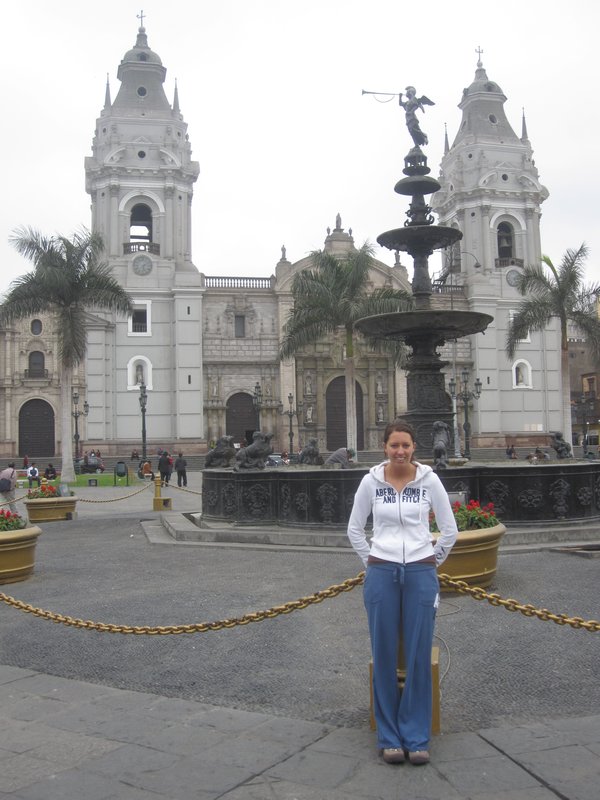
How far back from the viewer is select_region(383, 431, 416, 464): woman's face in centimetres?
403

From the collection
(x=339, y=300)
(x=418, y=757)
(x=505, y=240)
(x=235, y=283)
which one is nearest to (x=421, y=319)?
(x=418, y=757)

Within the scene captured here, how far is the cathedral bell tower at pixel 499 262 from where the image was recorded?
50562 millimetres

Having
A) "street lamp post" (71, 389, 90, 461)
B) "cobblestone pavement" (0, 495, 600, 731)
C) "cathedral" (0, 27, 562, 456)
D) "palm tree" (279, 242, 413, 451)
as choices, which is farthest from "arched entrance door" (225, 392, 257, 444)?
"cobblestone pavement" (0, 495, 600, 731)

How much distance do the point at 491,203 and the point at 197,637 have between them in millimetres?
49803

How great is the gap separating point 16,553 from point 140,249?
134 feet

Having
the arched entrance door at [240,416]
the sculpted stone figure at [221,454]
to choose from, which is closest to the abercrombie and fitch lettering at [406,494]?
the sculpted stone figure at [221,454]

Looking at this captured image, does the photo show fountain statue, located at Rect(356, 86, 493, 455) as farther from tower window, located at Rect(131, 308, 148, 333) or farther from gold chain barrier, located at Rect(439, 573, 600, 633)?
tower window, located at Rect(131, 308, 148, 333)

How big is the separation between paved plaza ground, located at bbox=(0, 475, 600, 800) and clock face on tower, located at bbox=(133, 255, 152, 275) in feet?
132

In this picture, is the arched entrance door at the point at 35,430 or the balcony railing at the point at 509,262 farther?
the balcony railing at the point at 509,262

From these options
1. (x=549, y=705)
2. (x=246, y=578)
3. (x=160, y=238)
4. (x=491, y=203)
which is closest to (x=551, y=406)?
(x=491, y=203)

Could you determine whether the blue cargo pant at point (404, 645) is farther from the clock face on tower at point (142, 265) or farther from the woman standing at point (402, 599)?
the clock face on tower at point (142, 265)

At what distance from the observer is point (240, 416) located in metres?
48.2

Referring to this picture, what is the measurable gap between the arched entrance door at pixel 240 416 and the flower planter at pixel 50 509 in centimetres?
3045

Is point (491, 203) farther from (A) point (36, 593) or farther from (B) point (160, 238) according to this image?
(A) point (36, 593)
